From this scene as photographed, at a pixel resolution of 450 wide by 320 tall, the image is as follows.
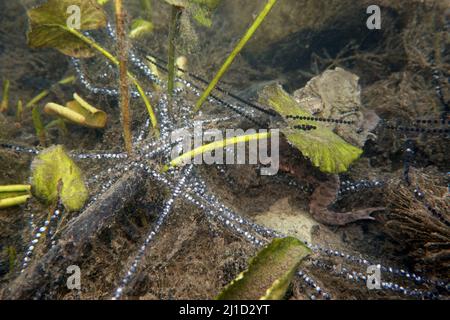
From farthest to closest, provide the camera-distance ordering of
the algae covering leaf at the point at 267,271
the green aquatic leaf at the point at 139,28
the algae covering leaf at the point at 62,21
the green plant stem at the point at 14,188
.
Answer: the green aquatic leaf at the point at 139,28
the green plant stem at the point at 14,188
the algae covering leaf at the point at 62,21
the algae covering leaf at the point at 267,271

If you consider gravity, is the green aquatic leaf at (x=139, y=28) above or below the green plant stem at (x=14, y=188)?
above

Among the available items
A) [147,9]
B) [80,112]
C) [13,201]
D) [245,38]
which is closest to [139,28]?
[147,9]

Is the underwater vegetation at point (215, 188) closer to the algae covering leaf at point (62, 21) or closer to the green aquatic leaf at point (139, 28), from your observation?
the algae covering leaf at point (62, 21)

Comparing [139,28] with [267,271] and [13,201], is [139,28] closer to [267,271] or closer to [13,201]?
[13,201]

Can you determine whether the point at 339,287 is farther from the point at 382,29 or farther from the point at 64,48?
the point at 382,29

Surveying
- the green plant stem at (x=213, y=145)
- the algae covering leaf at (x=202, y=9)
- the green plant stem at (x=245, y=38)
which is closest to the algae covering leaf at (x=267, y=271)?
the green plant stem at (x=213, y=145)

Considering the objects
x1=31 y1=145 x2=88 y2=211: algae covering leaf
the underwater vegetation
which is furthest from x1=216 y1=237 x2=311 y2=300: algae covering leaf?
x1=31 y1=145 x2=88 y2=211: algae covering leaf
